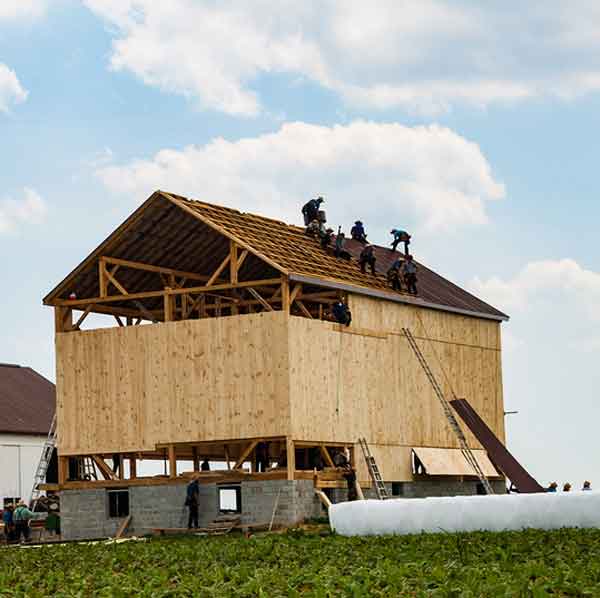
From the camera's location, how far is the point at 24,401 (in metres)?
60.1

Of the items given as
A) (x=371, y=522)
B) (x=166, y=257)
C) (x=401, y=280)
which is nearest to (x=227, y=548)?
(x=371, y=522)

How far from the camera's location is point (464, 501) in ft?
101

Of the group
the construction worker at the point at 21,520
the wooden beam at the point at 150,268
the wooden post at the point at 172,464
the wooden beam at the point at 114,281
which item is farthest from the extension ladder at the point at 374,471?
the construction worker at the point at 21,520

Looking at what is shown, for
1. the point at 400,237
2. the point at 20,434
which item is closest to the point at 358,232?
the point at 400,237

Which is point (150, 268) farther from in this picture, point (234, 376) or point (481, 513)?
point (481, 513)

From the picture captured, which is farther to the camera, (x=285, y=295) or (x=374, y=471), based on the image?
(x=374, y=471)

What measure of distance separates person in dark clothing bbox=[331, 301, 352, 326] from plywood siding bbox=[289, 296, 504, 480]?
31 centimetres

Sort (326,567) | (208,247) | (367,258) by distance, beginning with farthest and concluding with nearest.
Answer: (367,258), (208,247), (326,567)

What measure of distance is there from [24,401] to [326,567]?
125 feet

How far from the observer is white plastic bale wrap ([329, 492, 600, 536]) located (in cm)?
2977

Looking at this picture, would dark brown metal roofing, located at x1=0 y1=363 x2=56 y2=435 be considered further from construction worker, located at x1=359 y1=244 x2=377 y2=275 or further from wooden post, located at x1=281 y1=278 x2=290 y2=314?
wooden post, located at x1=281 y1=278 x2=290 y2=314

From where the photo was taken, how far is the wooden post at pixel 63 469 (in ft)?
141

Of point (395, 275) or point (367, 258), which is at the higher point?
point (367, 258)

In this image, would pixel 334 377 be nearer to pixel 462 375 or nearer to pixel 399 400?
pixel 399 400
